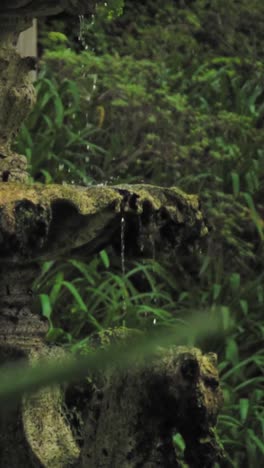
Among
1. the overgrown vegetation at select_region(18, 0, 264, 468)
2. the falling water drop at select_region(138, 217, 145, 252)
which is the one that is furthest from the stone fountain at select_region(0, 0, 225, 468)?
the overgrown vegetation at select_region(18, 0, 264, 468)

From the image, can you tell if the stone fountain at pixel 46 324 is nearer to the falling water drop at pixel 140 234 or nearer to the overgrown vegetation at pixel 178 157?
the falling water drop at pixel 140 234

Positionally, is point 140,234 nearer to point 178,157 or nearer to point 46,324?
point 46,324

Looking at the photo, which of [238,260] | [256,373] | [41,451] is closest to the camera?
[41,451]

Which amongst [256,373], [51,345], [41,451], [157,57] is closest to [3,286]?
[51,345]

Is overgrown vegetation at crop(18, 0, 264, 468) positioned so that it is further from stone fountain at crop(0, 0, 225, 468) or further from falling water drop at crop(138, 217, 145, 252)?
falling water drop at crop(138, 217, 145, 252)

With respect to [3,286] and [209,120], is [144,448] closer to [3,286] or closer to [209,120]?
[3,286]

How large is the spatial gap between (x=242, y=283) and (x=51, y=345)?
10.6 feet

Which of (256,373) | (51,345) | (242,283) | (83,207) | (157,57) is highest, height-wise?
(157,57)

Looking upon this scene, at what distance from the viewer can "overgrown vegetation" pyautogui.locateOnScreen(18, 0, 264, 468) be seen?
5348mm

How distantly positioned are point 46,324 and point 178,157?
3.62 meters

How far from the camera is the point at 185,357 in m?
2.52

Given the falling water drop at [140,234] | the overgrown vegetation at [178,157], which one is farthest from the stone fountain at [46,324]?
the overgrown vegetation at [178,157]

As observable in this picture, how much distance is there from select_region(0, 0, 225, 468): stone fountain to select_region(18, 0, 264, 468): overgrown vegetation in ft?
6.42

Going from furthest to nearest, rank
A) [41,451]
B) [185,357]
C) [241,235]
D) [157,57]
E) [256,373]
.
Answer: [157,57] < [241,235] < [256,373] < [41,451] < [185,357]
